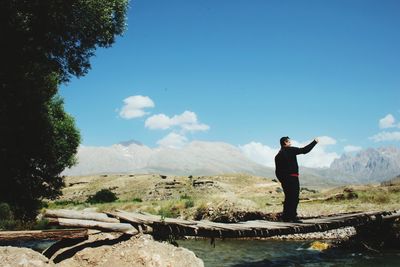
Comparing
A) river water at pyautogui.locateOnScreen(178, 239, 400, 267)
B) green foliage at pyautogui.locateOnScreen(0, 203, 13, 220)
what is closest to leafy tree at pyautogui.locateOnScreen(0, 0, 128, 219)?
green foliage at pyautogui.locateOnScreen(0, 203, 13, 220)

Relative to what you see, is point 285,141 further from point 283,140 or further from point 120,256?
point 120,256

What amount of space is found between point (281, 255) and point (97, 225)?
39.1 ft

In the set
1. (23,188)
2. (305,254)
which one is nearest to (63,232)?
(305,254)

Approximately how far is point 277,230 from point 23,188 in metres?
25.4

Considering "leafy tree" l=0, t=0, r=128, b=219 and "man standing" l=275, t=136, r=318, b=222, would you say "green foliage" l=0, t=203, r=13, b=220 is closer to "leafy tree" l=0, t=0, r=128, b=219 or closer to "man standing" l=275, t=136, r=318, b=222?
"leafy tree" l=0, t=0, r=128, b=219

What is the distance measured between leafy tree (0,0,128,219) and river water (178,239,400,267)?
43.2 feet

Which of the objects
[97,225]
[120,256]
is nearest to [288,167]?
[120,256]

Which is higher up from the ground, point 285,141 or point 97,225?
point 285,141

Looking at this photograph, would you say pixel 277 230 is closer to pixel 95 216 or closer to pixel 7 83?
pixel 95 216

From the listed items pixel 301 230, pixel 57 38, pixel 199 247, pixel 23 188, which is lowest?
pixel 199 247

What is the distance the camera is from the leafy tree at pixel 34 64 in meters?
18.3

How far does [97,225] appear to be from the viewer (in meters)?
11.0

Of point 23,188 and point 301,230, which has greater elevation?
point 23,188

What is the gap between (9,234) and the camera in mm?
10961
